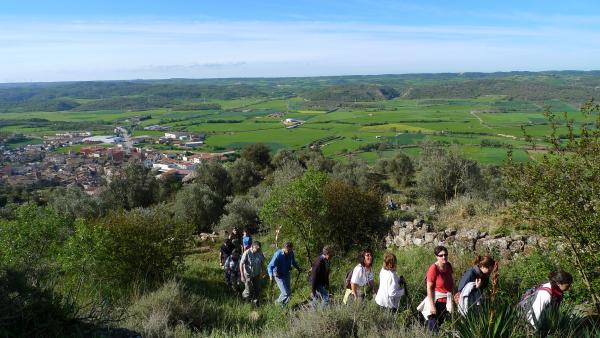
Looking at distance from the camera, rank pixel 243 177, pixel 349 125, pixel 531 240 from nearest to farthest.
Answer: pixel 531 240, pixel 243 177, pixel 349 125

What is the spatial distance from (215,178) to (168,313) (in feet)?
92.1

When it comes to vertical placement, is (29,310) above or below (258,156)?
above

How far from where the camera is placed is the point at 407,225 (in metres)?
12.9

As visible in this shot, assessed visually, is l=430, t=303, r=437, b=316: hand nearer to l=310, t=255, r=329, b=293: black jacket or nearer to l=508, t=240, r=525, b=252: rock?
l=310, t=255, r=329, b=293: black jacket

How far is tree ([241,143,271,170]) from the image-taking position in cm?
3984

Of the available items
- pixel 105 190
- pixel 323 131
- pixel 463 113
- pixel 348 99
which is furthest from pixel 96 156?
pixel 348 99

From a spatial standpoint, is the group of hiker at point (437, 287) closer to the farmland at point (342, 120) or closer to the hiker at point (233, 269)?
Result: the hiker at point (233, 269)

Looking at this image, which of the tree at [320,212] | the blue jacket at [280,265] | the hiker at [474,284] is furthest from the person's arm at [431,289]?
the tree at [320,212]

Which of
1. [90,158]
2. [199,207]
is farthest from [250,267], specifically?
[90,158]

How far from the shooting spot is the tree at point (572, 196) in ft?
17.5

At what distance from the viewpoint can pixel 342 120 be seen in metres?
92.9

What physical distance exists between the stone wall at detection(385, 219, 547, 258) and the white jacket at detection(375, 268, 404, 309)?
14.0ft

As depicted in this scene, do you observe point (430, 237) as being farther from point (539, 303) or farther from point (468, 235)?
point (539, 303)

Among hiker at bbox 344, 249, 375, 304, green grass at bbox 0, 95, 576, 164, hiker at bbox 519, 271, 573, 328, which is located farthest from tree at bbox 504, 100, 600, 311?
green grass at bbox 0, 95, 576, 164
